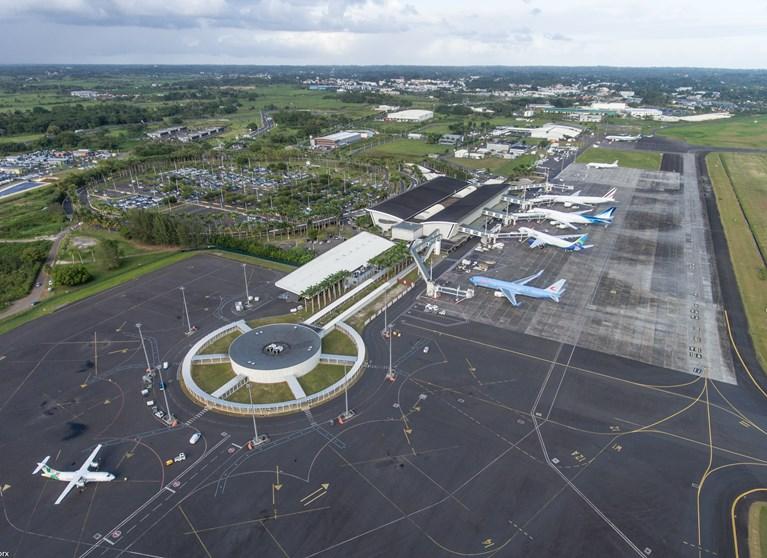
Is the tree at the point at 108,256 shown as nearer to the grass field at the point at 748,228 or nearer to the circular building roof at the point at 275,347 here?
the circular building roof at the point at 275,347

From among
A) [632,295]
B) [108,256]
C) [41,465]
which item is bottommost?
[41,465]

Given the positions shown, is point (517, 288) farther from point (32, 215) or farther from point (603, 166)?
point (32, 215)

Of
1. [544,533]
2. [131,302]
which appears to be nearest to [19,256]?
[131,302]

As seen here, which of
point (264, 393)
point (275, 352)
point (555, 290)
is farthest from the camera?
point (555, 290)

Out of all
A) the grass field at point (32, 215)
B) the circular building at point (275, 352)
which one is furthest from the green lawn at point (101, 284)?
the grass field at point (32, 215)

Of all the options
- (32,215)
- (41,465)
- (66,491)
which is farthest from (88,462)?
(32,215)

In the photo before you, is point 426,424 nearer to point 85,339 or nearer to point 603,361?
point 603,361
